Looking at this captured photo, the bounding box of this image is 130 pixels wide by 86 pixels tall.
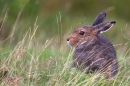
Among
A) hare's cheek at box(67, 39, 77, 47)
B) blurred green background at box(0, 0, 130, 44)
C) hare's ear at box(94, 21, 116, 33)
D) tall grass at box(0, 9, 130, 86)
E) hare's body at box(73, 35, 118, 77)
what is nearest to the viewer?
tall grass at box(0, 9, 130, 86)

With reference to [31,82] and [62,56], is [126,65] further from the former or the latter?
[31,82]

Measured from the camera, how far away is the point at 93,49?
10.5m

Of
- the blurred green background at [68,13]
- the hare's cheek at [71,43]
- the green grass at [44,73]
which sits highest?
the blurred green background at [68,13]

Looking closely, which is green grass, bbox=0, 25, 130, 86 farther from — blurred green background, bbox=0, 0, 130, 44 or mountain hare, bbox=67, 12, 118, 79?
blurred green background, bbox=0, 0, 130, 44

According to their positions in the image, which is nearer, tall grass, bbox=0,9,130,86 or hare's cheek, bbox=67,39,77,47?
tall grass, bbox=0,9,130,86

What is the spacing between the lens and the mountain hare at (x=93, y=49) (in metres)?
10.2

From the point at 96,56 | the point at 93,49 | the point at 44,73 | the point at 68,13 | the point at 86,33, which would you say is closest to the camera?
the point at 44,73

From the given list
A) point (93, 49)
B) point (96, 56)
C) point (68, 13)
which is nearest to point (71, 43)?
point (93, 49)

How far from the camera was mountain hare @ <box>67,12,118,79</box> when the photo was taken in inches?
400

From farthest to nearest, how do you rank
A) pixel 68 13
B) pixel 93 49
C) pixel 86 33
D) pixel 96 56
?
1. pixel 68 13
2. pixel 86 33
3. pixel 93 49
4. pixel 96 56

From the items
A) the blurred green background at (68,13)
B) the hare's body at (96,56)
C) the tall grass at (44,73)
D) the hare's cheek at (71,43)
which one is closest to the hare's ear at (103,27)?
the hare's body at (96,56)

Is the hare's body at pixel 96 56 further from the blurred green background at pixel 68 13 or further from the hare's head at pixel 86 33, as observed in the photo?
the blurred green background at pixel 68 13

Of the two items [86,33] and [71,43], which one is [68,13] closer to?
[86,33]

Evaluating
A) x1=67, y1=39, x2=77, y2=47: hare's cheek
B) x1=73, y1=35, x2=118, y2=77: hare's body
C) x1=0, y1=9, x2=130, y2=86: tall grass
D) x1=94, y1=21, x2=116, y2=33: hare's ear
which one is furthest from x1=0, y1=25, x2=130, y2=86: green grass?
x1=94, y1=21, x2=116, y2=33: hare's ear
